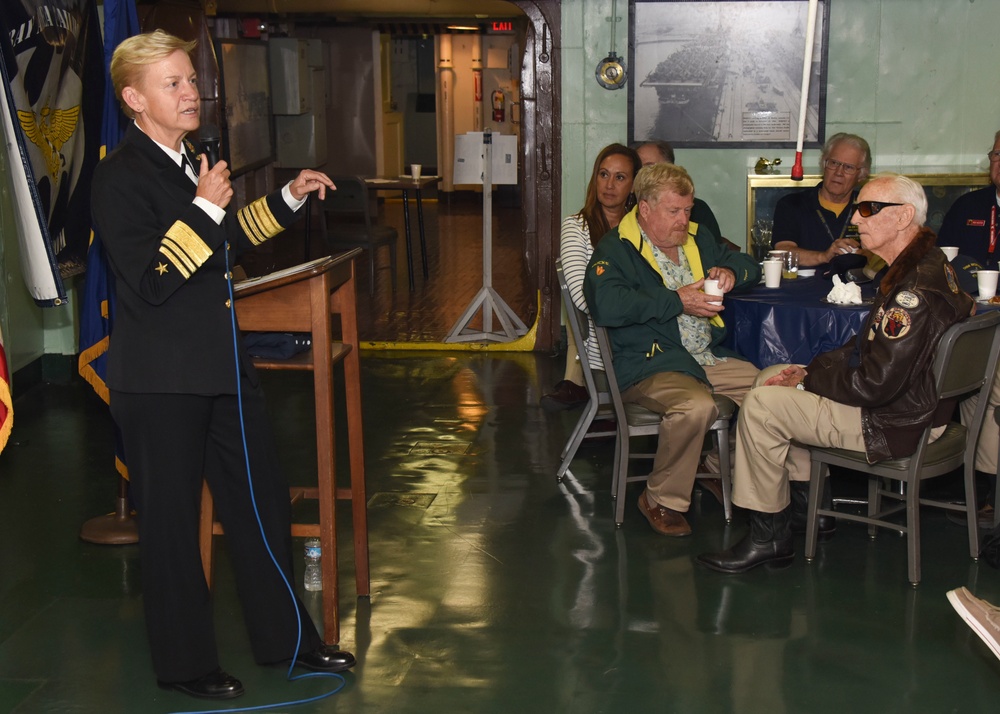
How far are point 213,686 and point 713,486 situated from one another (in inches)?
93.0

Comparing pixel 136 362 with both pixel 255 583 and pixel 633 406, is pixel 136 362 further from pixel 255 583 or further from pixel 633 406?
pixel 633 406

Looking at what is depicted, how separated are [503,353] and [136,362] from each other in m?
4.61

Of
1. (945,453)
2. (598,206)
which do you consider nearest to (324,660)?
(945,453)

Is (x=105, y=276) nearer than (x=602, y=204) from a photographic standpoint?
Yes

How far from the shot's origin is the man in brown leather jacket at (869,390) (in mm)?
3641

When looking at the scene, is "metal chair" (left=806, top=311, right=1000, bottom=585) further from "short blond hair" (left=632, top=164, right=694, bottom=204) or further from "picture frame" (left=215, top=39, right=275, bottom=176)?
"picture frame" (left=215, top=39, right=275, bottom=176)

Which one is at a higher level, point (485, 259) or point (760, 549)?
point (485, 259)

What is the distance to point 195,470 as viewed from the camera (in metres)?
3.04

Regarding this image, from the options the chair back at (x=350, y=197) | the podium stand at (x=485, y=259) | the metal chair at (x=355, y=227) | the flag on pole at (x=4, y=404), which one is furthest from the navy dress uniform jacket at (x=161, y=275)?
the chair back at (x=350, y=197)

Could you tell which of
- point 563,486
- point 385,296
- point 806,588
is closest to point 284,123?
point 385,296

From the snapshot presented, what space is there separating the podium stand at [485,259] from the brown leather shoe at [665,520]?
10.8ft

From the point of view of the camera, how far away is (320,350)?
10.5 feet

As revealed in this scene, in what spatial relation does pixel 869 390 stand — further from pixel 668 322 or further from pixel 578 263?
pixel 578 263

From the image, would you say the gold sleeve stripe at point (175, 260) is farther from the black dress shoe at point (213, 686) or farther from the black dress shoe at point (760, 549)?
the black dress shoe at point (760, 549)
